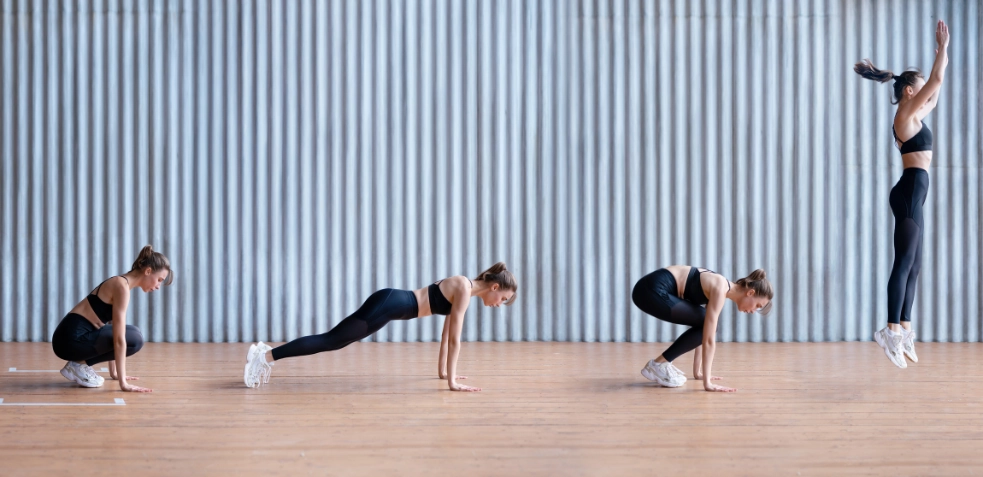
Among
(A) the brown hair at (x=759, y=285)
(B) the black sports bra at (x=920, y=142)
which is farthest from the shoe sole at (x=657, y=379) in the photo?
(B) the black sports bra at (x=920, y=142)

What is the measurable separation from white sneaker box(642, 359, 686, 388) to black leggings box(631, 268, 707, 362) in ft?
0.22

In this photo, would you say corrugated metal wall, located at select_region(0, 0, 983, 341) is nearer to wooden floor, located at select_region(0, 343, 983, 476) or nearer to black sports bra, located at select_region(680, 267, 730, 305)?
wooden floor, located at select_region(0, 343, 983, 476)

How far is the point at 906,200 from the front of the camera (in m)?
4.23

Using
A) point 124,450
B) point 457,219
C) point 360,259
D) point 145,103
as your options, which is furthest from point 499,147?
point 124,450

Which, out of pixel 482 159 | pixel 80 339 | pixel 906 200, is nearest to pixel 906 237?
pixel 906 200

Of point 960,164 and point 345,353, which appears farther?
point 960,164

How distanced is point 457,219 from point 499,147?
61 cm

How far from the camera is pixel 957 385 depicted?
13.8ft

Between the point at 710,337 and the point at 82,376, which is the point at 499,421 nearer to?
the point at 710,337

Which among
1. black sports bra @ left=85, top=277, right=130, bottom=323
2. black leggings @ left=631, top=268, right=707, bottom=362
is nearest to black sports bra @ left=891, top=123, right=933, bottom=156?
black leggings @ left=631, top=268, right=707, bottom=362

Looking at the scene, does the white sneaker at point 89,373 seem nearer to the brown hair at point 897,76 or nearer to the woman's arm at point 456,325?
the woman's arm at point 456,325

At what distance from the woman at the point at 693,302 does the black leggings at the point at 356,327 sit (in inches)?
47.7

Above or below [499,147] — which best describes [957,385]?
below

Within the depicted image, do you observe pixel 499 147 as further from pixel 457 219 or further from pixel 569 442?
pixel 569 442
